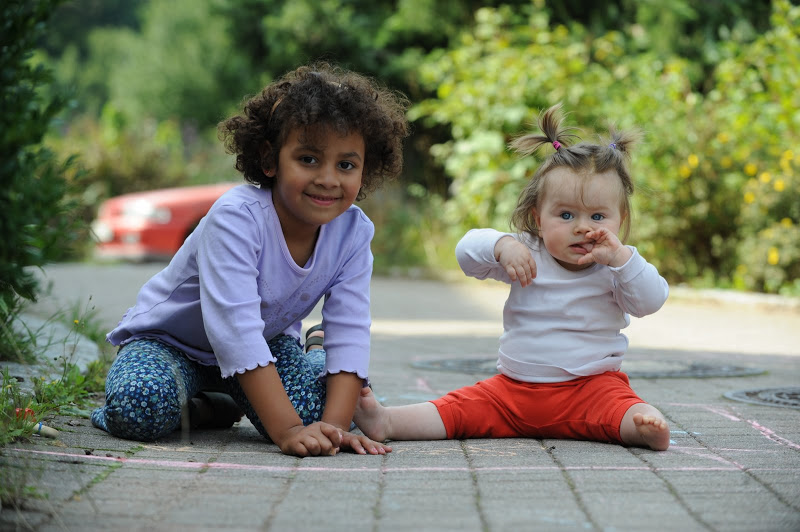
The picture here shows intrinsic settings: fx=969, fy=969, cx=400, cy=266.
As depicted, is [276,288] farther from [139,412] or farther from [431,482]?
[431,482]

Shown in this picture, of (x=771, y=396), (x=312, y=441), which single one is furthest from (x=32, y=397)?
(x=771, y=396)

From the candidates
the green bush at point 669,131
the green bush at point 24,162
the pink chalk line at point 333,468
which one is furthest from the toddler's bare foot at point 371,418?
the green bush at point 669,131

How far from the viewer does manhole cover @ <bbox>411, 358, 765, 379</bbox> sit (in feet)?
15.6

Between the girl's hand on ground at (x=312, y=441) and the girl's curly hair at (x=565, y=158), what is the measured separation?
1059 millimetres

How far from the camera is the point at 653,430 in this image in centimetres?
292

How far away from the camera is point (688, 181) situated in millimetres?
9883

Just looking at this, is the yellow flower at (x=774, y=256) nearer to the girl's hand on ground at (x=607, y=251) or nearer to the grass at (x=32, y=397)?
the girl's hand on ground at (x=607, y=251)

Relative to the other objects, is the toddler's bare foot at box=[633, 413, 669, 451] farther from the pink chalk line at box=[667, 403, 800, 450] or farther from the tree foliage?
the tree foliage

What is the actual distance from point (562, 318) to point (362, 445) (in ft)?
2.66

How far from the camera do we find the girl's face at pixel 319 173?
3.02 metres

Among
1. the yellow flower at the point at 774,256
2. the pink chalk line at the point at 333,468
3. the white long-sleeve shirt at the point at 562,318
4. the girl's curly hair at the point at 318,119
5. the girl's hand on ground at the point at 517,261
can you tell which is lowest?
the pink chalk line at the point at 333,468

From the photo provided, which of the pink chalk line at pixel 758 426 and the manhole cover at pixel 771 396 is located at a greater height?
the manhole cover at pixel 771 396

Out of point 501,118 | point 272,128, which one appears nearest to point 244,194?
point 272,128

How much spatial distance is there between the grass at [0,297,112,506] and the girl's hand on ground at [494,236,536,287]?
5.01 feet
